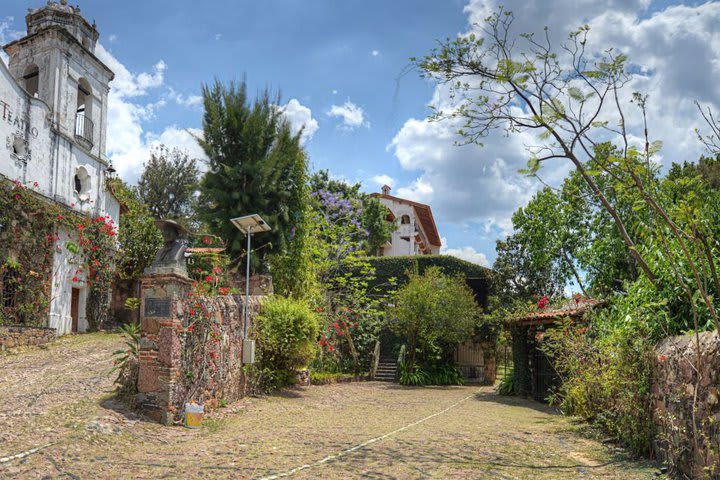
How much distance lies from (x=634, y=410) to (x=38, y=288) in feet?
47.3

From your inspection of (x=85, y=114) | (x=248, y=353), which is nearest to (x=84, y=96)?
(x=85, y=114)

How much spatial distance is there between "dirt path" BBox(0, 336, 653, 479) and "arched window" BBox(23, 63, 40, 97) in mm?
10286

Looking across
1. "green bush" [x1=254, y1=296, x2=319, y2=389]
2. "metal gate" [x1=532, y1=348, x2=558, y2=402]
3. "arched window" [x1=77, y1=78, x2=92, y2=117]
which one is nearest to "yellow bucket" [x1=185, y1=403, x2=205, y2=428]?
"green bush" [x1=254, y1=296, x2=319, y2=389]

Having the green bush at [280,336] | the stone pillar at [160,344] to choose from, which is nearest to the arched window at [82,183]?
the green bush at [280,336]

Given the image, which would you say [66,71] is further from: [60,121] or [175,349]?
[175,349]

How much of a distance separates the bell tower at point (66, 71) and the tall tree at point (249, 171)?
4277mm

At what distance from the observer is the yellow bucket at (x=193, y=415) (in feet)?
25.5

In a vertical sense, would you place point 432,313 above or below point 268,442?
above

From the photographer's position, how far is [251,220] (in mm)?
11852

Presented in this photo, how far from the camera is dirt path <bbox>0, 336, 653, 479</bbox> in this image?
18.5 feet

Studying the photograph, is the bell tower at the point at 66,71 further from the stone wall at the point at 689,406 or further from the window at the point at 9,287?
the stone wall at the point at 689,406

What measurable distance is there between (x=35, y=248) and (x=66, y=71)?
5.73 meters

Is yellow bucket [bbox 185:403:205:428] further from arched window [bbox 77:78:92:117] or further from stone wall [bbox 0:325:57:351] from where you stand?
arched window [bbox 77:78:92:117]

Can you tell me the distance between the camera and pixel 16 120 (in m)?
15.1
